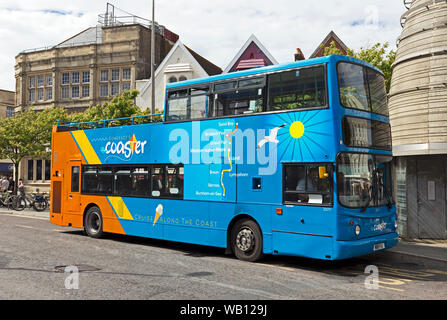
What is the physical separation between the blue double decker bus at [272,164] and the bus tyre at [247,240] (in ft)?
0.07

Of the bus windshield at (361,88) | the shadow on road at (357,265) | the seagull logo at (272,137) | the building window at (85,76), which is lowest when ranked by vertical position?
the shadow on road at (357,265)

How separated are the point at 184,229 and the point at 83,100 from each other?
101ft

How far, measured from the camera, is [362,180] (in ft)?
29.0

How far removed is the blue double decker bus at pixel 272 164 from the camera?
8.51m

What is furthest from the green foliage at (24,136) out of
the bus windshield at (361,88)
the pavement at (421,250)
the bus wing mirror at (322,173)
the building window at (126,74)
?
the bus windshield at (361,88)

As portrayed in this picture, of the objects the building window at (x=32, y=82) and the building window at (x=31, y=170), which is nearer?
the building window at (x=31, y=170)

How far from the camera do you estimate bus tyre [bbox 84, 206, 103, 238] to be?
13.6 metres

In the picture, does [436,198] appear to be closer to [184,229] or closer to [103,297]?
[184,229]

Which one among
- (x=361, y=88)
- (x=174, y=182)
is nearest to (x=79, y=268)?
(x=174, y=182)

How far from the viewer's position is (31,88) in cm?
4209

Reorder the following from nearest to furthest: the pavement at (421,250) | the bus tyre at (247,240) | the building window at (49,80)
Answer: the bus tyre at (247,240), the pavement at (421,250), the building window at (49,80)

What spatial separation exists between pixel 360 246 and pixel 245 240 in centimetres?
254

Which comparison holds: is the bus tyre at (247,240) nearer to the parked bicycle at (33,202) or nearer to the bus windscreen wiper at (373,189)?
the bus windscreen wiper at (373,189)
